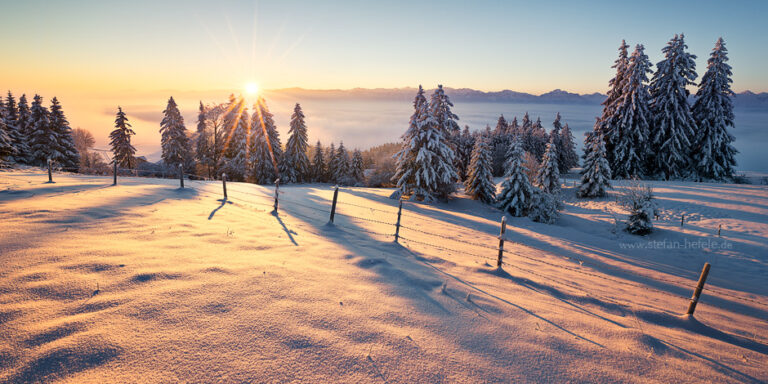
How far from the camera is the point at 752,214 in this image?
19594mm

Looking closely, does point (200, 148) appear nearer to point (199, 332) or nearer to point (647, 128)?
point (199, 332)

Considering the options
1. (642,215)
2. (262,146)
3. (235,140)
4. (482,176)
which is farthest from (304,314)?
(235,140)

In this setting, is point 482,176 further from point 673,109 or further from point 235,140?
point 235,140

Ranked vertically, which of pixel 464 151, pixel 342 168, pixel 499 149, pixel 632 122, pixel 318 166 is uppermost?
pixel 632 122

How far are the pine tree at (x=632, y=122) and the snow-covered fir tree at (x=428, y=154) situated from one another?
22.7 m

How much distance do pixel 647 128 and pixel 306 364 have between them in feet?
148

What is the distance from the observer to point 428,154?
1033 inches

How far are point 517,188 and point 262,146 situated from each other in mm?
33168

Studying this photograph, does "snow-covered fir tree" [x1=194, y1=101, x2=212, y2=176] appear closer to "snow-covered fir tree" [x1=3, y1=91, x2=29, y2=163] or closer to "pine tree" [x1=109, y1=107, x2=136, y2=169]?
"pine tree" [x1=109, y1=107, x2=136, y2=169]

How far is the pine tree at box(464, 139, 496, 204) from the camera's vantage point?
94.7 ft

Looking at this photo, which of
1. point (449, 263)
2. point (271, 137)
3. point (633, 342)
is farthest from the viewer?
point (271, 137)

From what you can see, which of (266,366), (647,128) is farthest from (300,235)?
(647,128)

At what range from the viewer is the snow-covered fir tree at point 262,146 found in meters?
41.9

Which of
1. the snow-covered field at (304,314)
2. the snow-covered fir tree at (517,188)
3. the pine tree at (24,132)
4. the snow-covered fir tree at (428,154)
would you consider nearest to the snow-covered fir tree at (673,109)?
the snow-covered fir tree at (517,188)
